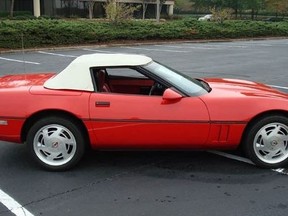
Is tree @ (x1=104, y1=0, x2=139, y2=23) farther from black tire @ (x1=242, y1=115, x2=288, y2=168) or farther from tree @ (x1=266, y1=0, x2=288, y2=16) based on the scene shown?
tree @ (x1=266, y1=0, x2=288, y2=16)

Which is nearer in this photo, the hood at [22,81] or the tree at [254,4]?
the hood at [22,81]

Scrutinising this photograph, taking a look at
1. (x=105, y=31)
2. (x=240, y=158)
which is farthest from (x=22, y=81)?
(x=105, y=31)

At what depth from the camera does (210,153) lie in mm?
5055

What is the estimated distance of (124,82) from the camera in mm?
5281

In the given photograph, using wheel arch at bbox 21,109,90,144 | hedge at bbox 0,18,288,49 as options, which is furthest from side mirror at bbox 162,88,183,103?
hedge at bbox 0,18,288,49

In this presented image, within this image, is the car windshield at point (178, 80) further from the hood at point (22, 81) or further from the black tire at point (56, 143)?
the hood at point (22, 81)

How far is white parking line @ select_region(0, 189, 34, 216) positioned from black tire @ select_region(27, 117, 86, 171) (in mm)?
644

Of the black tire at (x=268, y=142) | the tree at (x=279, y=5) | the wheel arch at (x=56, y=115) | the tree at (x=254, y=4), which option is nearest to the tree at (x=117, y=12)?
the wheel arch at (x=56, y=115)

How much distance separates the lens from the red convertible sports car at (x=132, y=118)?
14.3 feet

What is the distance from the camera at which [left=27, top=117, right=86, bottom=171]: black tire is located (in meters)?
4.41

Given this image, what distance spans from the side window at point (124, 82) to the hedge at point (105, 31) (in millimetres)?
11193

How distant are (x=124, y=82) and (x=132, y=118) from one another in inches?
40.2

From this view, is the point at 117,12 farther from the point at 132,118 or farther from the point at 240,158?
the point at 132,118

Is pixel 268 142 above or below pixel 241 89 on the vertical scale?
below
